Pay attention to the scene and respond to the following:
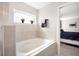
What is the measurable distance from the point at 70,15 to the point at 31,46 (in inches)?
30.5

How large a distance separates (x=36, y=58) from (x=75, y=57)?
0.58 metres

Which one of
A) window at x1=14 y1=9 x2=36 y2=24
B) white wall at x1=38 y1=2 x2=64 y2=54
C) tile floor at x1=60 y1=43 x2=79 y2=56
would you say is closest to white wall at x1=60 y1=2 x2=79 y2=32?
white wall at x1=38 y1=2 x2=64 y2=54

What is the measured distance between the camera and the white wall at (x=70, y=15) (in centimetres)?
131

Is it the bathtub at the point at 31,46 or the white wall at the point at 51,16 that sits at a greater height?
the white wall at the point at 51,16

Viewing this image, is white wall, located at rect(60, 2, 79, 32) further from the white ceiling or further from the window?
the window

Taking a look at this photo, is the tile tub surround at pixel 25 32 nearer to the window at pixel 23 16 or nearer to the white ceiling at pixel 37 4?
the window at pixel 23 16

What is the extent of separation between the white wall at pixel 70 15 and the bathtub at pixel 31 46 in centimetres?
36

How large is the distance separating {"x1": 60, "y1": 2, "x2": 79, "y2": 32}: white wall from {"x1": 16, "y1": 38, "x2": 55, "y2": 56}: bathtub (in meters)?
0.36

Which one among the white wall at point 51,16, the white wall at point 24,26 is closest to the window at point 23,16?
the white wall at point 24,26

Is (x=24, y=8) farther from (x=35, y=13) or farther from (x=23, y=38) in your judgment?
(x=23, y=38)

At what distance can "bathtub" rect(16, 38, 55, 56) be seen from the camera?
128 centimetres

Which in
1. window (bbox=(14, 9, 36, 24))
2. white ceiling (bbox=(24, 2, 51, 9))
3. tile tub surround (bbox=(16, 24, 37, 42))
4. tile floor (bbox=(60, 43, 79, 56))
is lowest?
tile floor (bbox=(60, 43, 79, 56))

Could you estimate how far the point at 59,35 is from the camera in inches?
53.3

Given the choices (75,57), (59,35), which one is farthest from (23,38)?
(75,57)
